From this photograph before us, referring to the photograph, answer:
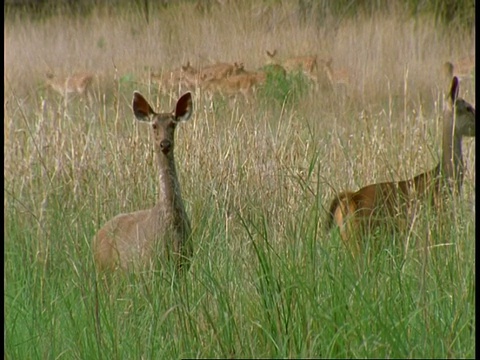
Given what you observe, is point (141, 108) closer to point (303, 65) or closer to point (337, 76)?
point (337, 76)

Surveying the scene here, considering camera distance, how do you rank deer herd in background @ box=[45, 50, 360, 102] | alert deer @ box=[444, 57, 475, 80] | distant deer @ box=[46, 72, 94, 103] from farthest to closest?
distant deer @ box=[46, 72, 94, 103], alert deer @ box=[444, 57, 475, 80], deer herd in background @ box=[45, 50, 360, 102]

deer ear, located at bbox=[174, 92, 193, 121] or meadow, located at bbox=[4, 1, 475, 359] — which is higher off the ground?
deer ear, located at bbox=[174, 92, 193, 121]

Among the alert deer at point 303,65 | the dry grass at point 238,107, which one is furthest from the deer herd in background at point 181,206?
the alert deer at point 303,65

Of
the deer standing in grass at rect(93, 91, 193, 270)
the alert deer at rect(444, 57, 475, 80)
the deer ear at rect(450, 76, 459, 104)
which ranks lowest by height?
the alert deer at rect(444, 57, 475, 80)

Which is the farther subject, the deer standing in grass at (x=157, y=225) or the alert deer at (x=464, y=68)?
the alert deer at (x=464, y=68)

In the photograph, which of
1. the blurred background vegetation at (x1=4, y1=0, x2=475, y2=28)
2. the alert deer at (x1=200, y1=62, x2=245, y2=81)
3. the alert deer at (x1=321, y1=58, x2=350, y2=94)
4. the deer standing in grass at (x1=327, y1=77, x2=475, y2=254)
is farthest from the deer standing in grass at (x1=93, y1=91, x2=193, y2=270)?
the alert deer at (x1=200, y1=62, x2=245, y2=81)

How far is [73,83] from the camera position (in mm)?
9008

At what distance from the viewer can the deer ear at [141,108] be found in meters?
3.95

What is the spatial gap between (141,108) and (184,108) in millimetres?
185

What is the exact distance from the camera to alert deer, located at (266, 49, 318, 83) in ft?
27.7

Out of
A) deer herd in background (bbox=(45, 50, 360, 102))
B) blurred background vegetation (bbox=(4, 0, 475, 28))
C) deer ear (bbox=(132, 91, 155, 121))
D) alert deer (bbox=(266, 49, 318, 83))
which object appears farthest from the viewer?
alert deer (bbox=(266, 49, 318, 83))

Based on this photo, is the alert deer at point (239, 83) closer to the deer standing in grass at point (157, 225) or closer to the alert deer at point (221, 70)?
the alert deer at point (221, 70)

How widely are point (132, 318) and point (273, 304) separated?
52cm

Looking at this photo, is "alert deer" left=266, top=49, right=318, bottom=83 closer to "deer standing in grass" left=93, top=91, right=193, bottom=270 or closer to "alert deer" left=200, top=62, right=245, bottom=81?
"alert deer" left=200, top=62, right=245, bottom=81
